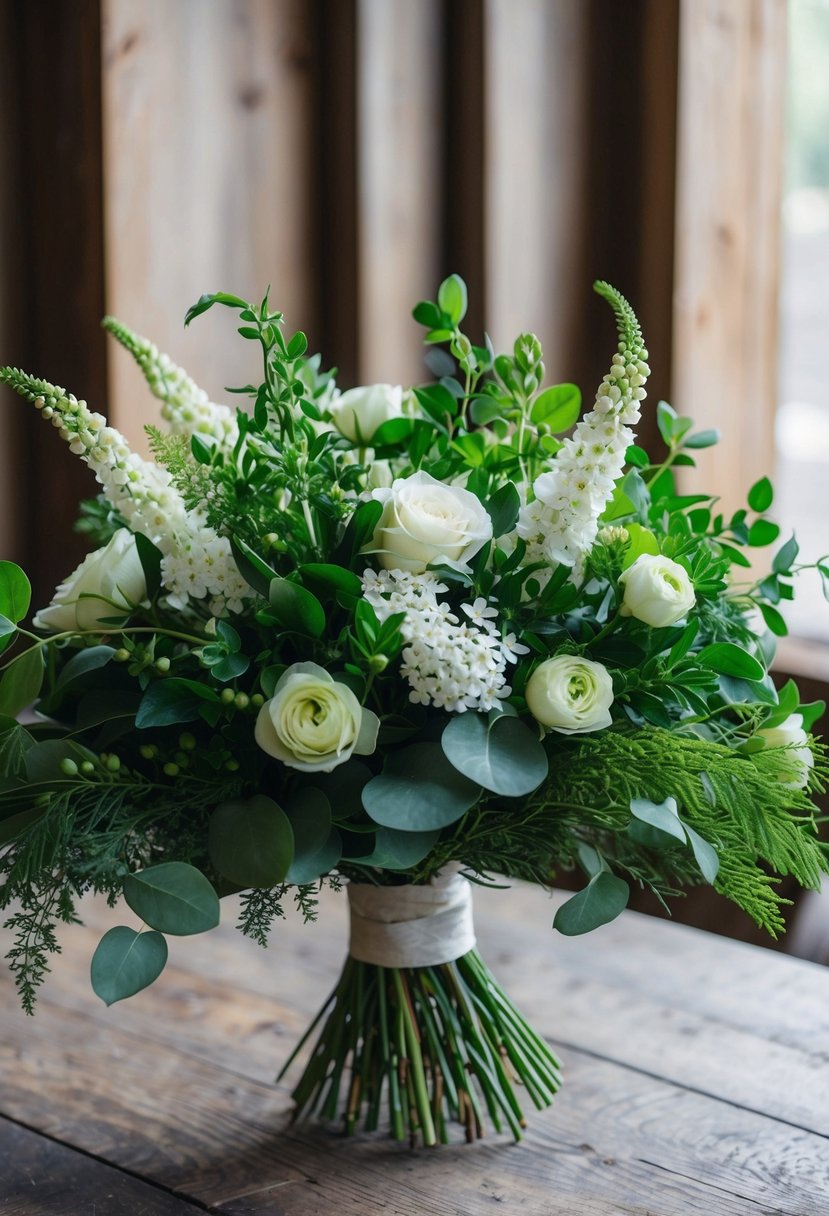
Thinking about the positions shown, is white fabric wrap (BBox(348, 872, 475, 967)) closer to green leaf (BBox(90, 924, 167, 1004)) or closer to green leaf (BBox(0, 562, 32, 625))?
green leaf (BBox(90, 924, 167, 1004))

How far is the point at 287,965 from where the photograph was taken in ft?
4.19

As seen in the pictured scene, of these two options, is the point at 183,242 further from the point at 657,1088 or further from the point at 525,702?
the point at 657,1088

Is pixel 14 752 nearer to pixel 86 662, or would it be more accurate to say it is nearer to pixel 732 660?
pixel 86 662

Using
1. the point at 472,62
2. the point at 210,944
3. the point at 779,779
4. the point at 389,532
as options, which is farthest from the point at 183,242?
the point at 779,779

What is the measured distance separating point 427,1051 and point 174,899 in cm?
32

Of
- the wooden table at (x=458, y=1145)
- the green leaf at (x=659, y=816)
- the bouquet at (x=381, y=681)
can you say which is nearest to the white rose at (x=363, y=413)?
the bouquet at (x=381, y=681)

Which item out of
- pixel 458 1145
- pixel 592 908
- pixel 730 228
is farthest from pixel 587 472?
pixel 730 228

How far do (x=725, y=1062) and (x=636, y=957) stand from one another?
0.23 meters

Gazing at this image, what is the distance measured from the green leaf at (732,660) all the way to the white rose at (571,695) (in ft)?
0.30

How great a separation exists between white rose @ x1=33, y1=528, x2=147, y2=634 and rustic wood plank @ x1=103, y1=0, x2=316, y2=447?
2.64 ft

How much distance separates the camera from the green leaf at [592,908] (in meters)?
0.73

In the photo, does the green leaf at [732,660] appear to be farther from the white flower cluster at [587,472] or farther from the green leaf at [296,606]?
the green leaf at [296,606]

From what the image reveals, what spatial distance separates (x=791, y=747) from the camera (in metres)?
0.76

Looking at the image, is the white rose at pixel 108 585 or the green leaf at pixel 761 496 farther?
the green leaf at pixel 761 496
